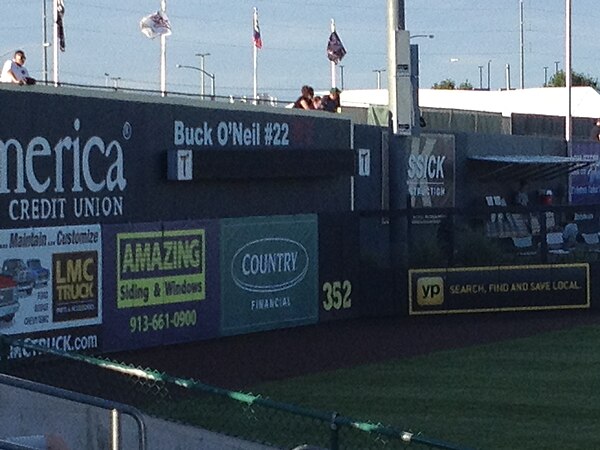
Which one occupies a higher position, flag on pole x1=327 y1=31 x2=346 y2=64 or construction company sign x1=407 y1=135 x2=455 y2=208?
flag on pole x1=327 y1=31 x2=346 y2=64

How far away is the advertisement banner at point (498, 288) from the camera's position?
928 inches

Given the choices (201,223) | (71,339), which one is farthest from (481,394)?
(201,223)

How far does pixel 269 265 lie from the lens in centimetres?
2153

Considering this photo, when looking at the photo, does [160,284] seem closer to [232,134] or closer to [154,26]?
[232,134]

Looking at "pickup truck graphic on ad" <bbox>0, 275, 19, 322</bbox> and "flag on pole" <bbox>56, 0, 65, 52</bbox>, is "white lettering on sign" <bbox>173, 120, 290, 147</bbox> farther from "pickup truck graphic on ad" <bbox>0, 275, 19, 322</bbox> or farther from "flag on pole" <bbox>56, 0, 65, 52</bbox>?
"flag on pole" <bbox>56, 0, 65, 52</bbox>

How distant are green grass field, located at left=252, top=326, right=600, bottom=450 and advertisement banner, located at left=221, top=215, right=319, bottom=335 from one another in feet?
11.8

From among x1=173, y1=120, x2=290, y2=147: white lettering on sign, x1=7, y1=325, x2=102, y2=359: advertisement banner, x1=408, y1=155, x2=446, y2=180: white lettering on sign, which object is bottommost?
x1=7, y1=325, x2=102, y2=359: advertisement banner

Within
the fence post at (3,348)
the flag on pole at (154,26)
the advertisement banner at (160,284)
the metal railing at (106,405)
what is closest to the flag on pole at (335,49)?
the flag on pole at (154,26)

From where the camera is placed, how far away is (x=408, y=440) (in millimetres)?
7102

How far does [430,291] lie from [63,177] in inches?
328

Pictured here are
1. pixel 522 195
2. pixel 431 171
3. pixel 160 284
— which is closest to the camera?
pixel 160 284

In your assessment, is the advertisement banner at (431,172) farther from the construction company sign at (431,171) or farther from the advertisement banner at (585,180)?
the advertisement banner at (585,180)

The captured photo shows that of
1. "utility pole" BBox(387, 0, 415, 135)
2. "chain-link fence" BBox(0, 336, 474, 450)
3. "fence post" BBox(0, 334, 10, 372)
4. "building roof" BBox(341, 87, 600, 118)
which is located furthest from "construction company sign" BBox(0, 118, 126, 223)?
"building roof" BBox(341, 87, 600, 118)

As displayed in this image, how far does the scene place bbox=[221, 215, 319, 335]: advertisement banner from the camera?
67.6ft
